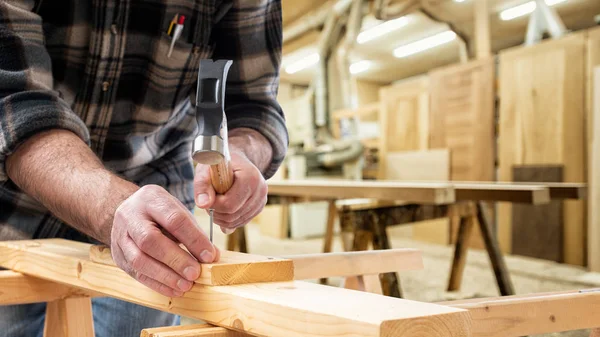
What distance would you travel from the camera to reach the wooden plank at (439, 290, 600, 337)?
66 centimetres

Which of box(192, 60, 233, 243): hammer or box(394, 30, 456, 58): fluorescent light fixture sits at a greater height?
box(394, 30, 456, 58): fluorescent light fixture

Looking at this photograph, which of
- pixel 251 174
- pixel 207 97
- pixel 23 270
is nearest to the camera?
pixel 207 97

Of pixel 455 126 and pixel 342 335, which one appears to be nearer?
pixel 342 335

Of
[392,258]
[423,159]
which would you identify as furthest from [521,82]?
[392,258]

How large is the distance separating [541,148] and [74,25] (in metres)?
3.65

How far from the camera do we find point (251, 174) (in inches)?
31.9

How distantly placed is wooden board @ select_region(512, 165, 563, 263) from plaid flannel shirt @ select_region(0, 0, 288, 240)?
3.21 meters

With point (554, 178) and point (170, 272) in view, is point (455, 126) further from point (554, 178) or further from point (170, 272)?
point (170, 272)

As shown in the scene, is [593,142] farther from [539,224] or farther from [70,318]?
[70,318]

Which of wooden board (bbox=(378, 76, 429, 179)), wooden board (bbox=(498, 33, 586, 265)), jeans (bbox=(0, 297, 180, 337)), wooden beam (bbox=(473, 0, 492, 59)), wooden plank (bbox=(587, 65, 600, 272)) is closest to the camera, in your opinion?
jeans (bbox=(0, 297, 180, 337))

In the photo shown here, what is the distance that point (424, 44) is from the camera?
328 inches

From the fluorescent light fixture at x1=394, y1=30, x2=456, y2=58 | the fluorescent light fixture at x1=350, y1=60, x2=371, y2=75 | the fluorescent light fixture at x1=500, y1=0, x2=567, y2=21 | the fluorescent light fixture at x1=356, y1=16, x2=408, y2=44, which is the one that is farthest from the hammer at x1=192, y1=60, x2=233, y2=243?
the fluorescent light fixture at x1=350, y1=60, x2=371, y2=75

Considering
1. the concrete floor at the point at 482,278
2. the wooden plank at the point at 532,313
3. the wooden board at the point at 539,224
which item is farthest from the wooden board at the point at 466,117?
the wooden plank at the point at 532,313

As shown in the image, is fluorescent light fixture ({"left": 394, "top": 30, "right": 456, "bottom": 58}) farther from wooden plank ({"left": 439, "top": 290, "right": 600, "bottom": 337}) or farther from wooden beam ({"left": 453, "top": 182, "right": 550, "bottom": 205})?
wooden plank ({"left": 439, "top": 290, "right": 600, "bottom": 337})
